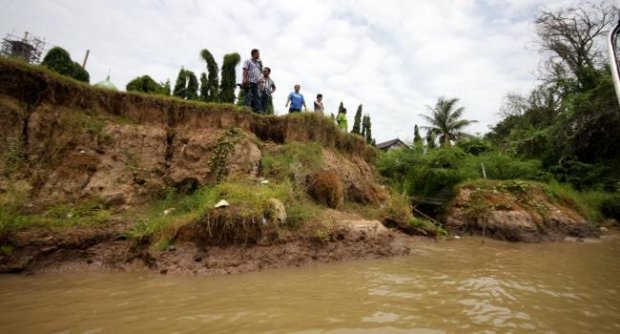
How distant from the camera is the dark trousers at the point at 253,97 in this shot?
354 inches

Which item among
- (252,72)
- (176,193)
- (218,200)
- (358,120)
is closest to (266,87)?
(252,72)

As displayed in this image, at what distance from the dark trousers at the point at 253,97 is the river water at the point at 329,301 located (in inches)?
223

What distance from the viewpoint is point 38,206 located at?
5703mm

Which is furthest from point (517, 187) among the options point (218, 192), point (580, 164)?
point (218, 192)

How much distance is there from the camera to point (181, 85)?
10477 millimetres

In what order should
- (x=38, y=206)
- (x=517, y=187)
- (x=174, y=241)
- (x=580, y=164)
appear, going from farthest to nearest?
A: 1. (x=580, y=164)
2. (x=517, y=187)
3. (x=38, y=206)
4. (x=174, y=241)

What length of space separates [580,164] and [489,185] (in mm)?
6744

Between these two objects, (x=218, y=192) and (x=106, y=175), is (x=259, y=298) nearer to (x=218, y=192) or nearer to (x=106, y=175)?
(x=218, y=192)

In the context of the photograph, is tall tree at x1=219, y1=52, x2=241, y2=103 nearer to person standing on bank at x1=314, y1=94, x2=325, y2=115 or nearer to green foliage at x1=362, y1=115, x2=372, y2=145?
person standing on bank at x1=314, y1=94, x2=325, y2=115

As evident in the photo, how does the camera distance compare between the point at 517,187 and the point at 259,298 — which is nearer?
the point at 259,298

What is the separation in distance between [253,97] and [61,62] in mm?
5924

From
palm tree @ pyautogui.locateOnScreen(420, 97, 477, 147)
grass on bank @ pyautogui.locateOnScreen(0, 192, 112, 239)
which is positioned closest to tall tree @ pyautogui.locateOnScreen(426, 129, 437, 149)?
palm tree @ pyautogui.locateOnScreen(420, 97, 477, 147)

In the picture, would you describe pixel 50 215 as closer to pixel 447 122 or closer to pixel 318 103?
pixel 318 103

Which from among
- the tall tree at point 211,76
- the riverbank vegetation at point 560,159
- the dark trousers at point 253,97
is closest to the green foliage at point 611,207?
the riverbank vegetation at point 560,159
